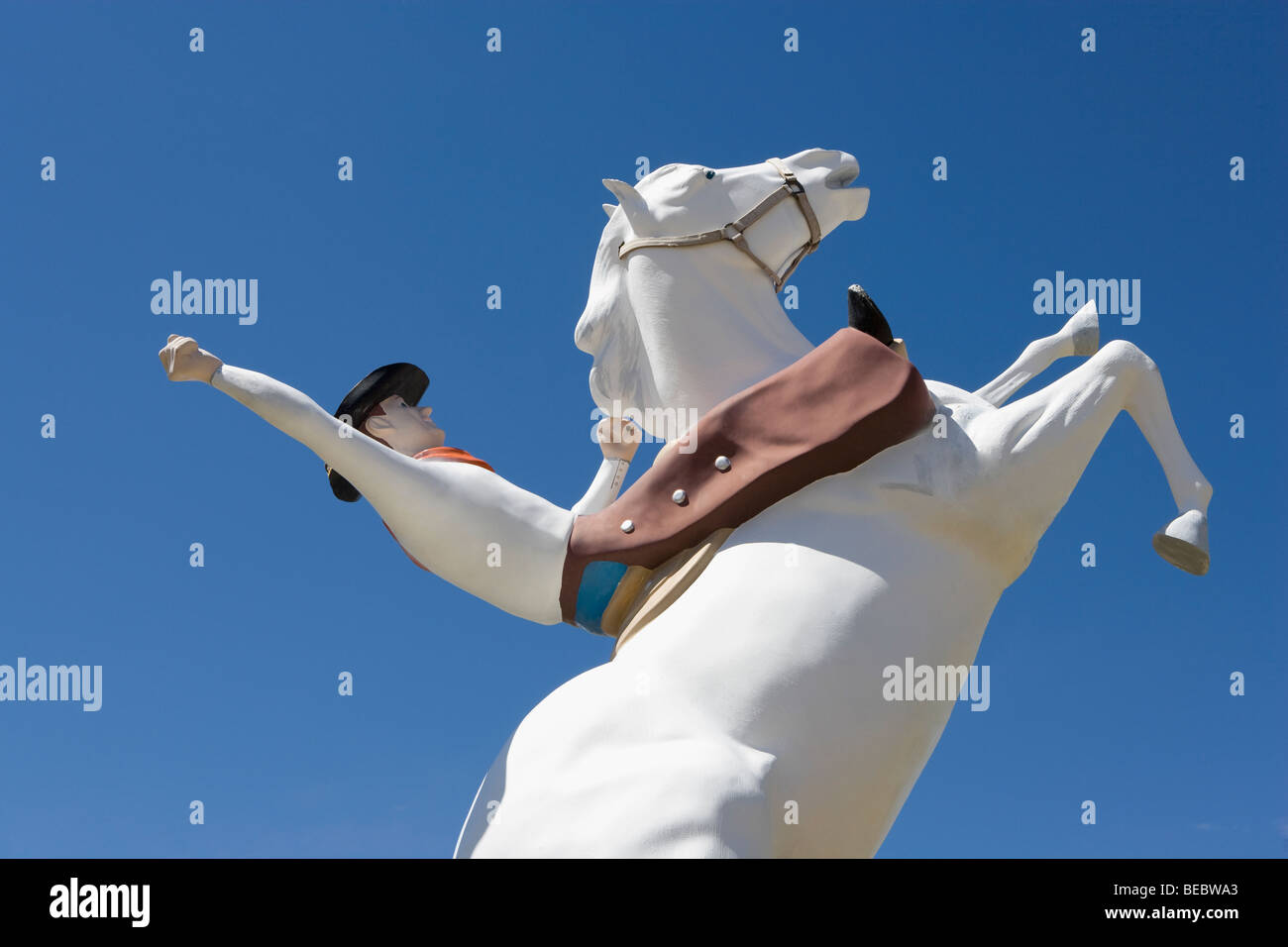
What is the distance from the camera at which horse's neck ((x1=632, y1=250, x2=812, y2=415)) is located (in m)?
4.85

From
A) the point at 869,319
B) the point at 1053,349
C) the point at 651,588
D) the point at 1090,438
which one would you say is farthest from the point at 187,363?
the point at 1053,349

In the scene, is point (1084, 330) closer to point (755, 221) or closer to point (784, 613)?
point (755, 221)

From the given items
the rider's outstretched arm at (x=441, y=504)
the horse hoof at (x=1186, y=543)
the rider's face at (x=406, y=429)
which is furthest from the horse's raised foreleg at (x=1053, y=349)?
the rider's face at (x=406, y=429)

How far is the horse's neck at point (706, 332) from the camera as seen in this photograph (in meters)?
4.85

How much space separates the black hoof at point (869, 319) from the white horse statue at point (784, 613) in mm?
240

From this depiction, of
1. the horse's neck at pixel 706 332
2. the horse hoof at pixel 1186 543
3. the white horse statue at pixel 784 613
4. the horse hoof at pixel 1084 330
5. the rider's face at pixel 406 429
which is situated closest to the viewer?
the white horse statue at pixel 784 613

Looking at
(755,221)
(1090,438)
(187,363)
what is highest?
(755,221)

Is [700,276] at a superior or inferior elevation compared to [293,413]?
superior

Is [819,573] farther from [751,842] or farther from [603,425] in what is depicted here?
[603,425]

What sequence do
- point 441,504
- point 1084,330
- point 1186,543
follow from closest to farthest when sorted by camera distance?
1. point 1186,543
2. point 441,504
3. point 1084,330

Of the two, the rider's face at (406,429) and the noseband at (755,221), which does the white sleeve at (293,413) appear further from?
the noseband at (755,221)

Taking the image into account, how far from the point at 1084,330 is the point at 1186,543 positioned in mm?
1190

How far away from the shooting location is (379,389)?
519 centimetres

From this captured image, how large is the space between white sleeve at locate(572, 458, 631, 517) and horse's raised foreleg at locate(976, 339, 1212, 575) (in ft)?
4.83
